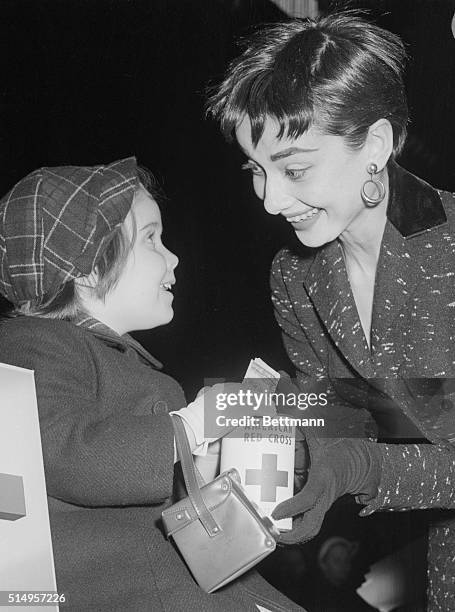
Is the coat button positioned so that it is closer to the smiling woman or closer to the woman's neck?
the smiling woman

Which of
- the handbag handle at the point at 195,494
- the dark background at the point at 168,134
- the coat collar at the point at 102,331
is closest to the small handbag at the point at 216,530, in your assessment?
the handbag handle at the point at 195,494

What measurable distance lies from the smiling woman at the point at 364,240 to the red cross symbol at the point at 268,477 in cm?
4

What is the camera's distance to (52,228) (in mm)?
842

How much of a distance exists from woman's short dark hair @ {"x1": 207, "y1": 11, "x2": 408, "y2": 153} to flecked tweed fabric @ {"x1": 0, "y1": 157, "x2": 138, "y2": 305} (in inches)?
7.8

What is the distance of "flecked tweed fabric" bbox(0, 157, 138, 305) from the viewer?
2.77ft

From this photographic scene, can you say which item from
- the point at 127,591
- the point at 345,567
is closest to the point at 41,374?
the point at 127,591

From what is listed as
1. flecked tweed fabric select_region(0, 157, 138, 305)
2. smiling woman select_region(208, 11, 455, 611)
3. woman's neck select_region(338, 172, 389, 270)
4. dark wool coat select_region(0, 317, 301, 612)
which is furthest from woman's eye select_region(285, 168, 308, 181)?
dark wool coat select_region(0, 317, 301, 612)

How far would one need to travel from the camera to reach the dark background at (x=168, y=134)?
1.13m

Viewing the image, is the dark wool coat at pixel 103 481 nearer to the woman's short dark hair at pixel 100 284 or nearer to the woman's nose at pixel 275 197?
the woman's short dark hair at pixel 100 284

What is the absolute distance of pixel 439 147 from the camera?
3.43 feet

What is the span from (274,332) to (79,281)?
1.17 ft

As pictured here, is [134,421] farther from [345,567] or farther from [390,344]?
[345,567]
